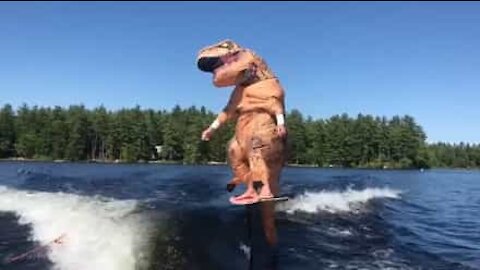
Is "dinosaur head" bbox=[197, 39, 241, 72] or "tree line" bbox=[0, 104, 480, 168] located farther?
"tree line" bbox=[0, 104, 480, 168]

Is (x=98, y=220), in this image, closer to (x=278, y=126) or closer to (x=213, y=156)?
(x=278, y=126)

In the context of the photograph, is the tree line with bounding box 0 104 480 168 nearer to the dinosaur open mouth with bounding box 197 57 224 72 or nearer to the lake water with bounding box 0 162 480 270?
the lake water with bounding box 0 162 480 270

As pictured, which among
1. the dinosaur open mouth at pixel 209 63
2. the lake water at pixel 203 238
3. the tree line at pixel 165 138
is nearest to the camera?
the dinosaur open mouth at pixel 209 63

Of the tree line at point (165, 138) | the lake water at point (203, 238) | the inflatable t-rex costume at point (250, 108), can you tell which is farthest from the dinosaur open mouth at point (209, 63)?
the tree line at point (165, 138)

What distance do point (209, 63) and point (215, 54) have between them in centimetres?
Result: 14

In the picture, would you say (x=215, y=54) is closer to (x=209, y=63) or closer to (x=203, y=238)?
(x=209, y=63)

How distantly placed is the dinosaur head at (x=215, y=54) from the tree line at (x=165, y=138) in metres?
96.7

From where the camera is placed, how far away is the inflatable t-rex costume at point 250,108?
7027 millimetres

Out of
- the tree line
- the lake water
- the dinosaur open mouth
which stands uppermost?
the tree line

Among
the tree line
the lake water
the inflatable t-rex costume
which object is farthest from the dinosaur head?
the tree line

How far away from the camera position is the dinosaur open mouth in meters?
7.29

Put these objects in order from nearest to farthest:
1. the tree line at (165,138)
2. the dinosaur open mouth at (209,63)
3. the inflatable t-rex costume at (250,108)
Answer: the inflatable t-rex costume at (250,108) → the dinosaur open mouth at (209,63) → the tree line at (165,138)

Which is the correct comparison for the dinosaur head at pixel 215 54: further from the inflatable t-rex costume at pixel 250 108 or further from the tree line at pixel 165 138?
the tree line at pixel 165 138

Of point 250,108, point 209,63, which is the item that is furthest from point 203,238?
point 209,63
